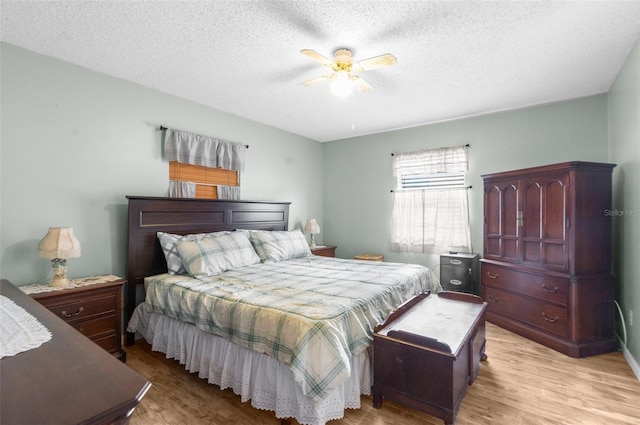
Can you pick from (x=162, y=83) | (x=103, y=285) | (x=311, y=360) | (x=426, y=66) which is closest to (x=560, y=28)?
(x=426, y=66)

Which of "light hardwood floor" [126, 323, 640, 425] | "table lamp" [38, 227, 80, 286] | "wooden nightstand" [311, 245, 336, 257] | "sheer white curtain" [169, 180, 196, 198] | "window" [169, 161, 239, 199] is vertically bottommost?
"light hardwood floor" [126, 323, 640, 425]

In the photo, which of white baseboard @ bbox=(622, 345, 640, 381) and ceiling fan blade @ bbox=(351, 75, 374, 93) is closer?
white baseboard @ bbox=(622, 345, 640, 381)

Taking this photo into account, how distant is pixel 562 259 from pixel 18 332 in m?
3.82

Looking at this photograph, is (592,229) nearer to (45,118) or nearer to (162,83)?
(162,83)

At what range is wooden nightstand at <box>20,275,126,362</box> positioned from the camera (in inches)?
84.7

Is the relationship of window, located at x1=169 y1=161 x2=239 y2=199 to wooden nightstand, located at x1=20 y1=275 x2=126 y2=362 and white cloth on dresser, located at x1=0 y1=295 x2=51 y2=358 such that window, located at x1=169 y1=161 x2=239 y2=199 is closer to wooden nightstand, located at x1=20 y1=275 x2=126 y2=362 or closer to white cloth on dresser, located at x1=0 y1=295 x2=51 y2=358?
wooden nightstand, located at x1=20 y1=275 x2=126 y2=362

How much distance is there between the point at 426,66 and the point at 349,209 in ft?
9.38

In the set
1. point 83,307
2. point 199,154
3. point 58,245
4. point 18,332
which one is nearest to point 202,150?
point 199,154

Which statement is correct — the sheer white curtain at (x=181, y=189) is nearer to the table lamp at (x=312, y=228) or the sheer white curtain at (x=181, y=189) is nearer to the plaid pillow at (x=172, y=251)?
the plaid pillow at (x=172, y=251)

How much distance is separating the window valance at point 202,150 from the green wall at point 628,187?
155 inches

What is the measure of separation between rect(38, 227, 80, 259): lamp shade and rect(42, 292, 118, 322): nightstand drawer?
0.34m

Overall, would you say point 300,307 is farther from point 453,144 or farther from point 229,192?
point 453,144

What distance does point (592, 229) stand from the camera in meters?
2.77

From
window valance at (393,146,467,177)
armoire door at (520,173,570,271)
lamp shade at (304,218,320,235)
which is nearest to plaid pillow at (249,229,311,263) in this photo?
lamp shade at (304,218,320,235)
